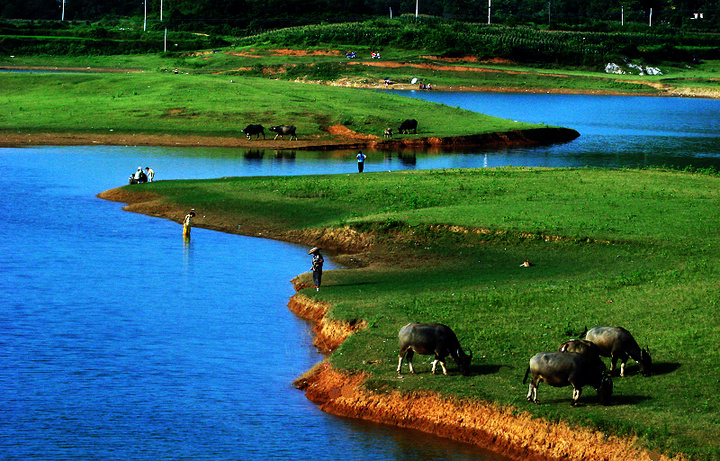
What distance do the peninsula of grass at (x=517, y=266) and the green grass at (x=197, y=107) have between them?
3111 centimetres

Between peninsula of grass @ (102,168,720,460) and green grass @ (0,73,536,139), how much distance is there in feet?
102

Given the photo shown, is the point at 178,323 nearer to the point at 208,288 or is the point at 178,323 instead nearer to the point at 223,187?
the point at 208,288

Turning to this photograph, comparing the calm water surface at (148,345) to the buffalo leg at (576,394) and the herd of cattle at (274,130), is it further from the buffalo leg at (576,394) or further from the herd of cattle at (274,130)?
the herd of cattle at (274,130)

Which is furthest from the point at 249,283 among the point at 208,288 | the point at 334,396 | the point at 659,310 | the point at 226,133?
the point at 226,133

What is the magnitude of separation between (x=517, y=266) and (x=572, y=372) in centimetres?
1600

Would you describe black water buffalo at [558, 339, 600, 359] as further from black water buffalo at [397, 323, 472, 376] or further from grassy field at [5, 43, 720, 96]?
grassy field at [5, 43, 720, 96]

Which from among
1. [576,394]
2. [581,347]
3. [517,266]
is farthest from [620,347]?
[517,266]


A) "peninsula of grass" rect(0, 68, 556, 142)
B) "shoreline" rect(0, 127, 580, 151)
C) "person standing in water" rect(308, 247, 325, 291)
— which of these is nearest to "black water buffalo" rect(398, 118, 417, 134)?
"peninsula of grass" rect(0, 68, 556, 142)

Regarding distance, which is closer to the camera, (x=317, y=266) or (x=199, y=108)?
(x=317, y=266)

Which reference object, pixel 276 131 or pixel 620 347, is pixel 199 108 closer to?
pixel 276 131

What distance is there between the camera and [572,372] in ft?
72.4

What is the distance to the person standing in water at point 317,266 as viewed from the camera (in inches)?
1355

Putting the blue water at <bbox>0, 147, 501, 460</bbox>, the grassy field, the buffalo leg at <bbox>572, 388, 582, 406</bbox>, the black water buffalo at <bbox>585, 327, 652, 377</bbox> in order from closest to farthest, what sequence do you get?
1. the buffalo leg at <bbox>572, 388, 582, 406</bbox>
2. the blue water at <bbox>0, 147, 501, 460</bbox>
3. the black water buffalo at <bbox>585, 327, 652, 377</bbox>
4. the grassy field

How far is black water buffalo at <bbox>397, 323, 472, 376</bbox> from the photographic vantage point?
24688 millimetres
